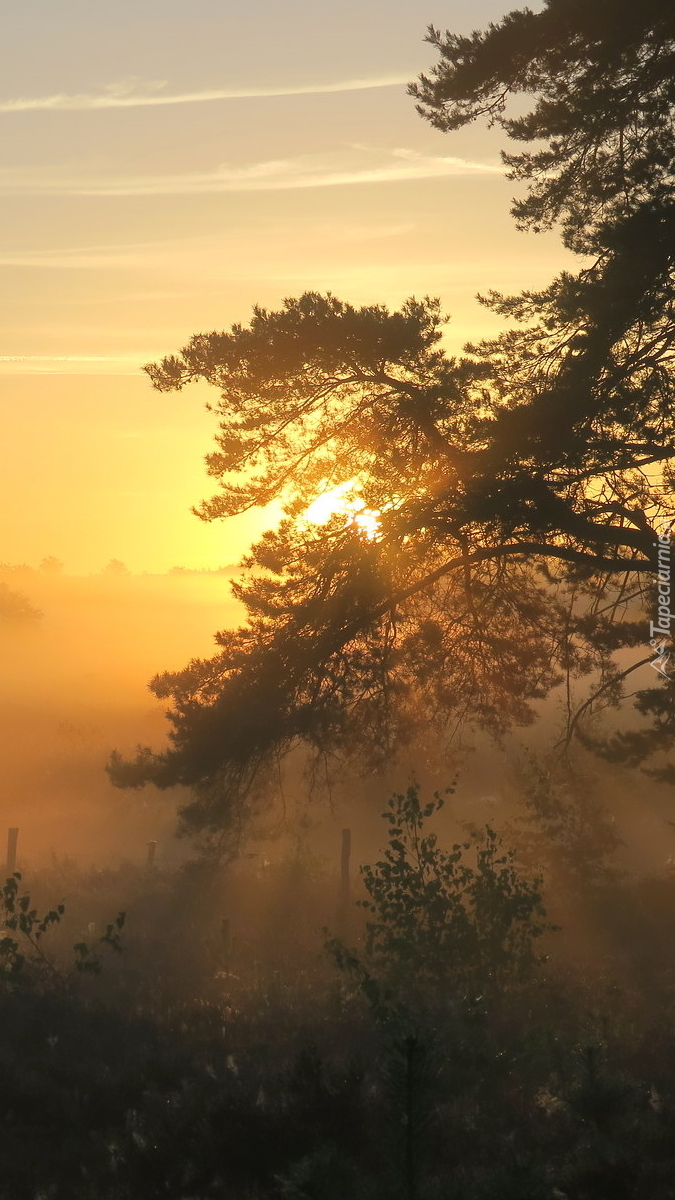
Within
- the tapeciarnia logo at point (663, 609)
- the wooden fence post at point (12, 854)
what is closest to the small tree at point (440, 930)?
the tapeciarnia logo at point (663, 609)

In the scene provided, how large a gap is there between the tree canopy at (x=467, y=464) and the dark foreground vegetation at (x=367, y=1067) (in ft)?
6.41

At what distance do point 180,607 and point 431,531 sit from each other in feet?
352

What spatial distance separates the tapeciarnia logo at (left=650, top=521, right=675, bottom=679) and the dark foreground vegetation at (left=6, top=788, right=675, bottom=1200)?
2.89 m

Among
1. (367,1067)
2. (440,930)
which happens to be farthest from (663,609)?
(367,1067)

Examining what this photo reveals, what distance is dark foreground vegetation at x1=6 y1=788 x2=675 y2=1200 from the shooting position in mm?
6648

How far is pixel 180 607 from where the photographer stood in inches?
4641

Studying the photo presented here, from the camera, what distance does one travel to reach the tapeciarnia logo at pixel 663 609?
459 inches

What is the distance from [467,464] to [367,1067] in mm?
5948

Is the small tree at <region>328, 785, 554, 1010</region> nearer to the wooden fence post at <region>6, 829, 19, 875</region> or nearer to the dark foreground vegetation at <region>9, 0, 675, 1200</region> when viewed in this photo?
the dark foreground vegetation at <region>9, 0, 675, 1200</region>

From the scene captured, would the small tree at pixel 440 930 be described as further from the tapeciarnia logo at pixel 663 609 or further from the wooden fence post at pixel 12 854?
the wooden fence post at pixel 12 854

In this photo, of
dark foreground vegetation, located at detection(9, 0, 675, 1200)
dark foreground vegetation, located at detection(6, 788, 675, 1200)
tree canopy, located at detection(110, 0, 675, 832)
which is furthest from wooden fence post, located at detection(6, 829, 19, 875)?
tree canopy, located at detection(110, 0, 675, 832)

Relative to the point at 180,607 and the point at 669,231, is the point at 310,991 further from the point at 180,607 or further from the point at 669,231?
the point at 180,607

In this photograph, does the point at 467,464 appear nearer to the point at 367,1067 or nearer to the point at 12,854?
the point at 367,1067

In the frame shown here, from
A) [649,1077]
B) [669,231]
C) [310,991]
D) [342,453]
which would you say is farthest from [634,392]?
[310,991]
